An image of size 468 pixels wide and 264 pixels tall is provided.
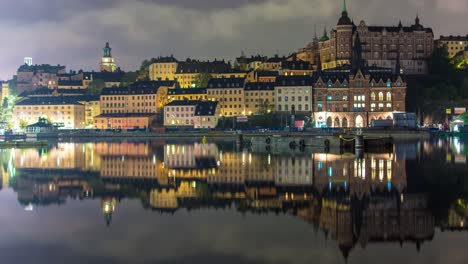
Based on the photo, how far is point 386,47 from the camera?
111375 millimetres

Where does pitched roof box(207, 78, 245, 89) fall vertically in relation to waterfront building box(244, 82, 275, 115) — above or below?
above

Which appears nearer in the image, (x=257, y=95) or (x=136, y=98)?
(x=257, y=95)

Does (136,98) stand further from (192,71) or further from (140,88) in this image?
(192,71)

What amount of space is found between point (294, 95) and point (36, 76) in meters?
70.4

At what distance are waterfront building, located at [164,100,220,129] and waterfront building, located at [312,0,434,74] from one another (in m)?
27.4

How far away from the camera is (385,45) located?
11138 centimetres

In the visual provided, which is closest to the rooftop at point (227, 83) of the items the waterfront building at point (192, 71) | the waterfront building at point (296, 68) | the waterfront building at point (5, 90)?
the waterfront building at point (296, 68)

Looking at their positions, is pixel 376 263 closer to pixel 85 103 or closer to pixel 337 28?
Result: pixel 337 28

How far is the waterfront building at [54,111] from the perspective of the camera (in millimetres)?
114812

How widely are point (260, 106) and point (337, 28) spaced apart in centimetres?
2570

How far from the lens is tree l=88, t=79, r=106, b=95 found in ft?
418

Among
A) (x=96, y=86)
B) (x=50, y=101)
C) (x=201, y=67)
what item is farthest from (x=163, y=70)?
(x=50, y=101)

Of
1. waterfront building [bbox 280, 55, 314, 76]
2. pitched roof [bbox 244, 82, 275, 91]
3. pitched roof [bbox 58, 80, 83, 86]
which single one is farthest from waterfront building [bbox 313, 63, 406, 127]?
pitched roof [bbox 58, 80, 83, 86]

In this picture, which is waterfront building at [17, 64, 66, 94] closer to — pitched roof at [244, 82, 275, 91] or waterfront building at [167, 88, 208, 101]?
waterfront building at [167, 88, 208, 101]
